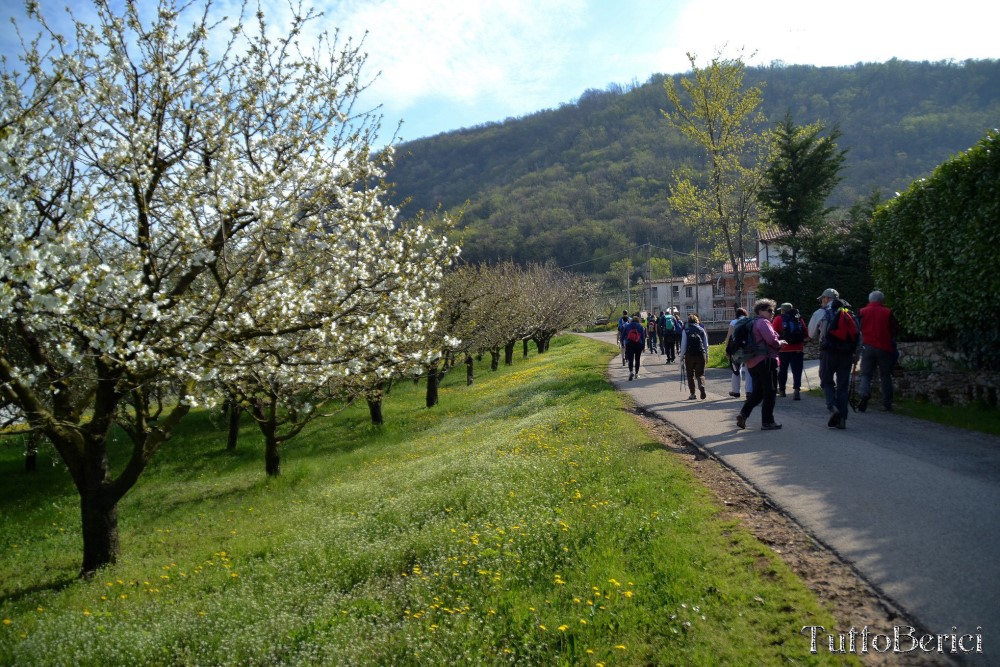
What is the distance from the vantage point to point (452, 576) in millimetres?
5809

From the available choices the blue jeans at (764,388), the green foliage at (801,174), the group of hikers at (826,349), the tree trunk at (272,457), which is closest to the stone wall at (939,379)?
the group of hikers at (826,349)

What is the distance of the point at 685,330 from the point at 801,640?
1075cm

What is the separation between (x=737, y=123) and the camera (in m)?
25.5

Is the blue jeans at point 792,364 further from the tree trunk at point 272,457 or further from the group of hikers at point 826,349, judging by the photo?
the tree trunk at point 272,457

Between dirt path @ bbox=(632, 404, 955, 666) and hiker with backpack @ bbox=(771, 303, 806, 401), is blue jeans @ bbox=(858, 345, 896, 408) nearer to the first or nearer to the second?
Result: hiker with backpack @ bbox=(771, 303, 806, 401)

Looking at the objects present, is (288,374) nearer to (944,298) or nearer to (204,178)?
(204,178)

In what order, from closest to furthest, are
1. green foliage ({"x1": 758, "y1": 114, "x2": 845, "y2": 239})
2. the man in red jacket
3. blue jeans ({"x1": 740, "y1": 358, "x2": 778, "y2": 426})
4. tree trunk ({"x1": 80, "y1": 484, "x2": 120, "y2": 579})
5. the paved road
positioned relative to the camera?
the paved road
tree trunk ({"x1": 80, "y1": 484, "x2": 120, "y2": 579})
blue jeans ({"x1": 740, "y1": 358, "x2": 778, "y2": 426})
the man in red jacket
green foliage ({"x1": 758, "y1": 114, "x2": 845, "y2": 239})

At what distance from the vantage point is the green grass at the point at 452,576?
452 centimetres

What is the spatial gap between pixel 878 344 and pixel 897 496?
18.0 feet

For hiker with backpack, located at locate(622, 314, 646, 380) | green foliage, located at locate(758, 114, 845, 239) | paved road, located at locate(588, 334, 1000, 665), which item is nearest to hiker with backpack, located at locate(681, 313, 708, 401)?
paved road, located at locate(588, 334, 1000, 665)

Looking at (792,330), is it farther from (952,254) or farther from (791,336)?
(952,254)

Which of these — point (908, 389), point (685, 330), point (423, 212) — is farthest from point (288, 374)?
point (908, 389)

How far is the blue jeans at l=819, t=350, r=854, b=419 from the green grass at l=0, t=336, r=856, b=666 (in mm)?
3051

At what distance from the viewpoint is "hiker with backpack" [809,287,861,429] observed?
9.52 metres
